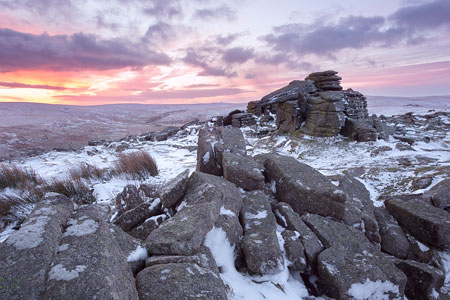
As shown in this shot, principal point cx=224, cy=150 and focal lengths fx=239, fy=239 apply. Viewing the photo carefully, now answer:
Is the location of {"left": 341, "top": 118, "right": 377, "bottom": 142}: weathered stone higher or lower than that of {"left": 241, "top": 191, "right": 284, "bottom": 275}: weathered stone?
lower

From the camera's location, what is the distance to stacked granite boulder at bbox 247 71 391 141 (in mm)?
14484

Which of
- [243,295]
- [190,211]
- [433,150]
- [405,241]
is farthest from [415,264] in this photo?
[433,150]

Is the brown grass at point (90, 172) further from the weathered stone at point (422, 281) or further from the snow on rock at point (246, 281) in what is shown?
the weathered stone at point (422, 281)

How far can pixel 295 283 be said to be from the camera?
11.5 feet

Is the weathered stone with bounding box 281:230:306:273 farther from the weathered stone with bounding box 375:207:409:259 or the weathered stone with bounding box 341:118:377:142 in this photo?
the weathered stone with bounding box 341:118:377:142

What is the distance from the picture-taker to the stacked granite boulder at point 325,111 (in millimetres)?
14484

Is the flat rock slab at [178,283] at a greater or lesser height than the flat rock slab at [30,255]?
lesser

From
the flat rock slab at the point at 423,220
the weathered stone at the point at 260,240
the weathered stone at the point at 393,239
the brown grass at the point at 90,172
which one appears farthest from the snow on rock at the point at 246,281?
the brown grass at the point at 90,172

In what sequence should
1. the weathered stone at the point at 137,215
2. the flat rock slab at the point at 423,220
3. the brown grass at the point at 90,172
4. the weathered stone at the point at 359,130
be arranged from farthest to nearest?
the weathered stone at the point at 359,130, the brown grass at the point at 90,172, the flat rock slab at the point at 423,220, the weathered stone at the point at 137,215

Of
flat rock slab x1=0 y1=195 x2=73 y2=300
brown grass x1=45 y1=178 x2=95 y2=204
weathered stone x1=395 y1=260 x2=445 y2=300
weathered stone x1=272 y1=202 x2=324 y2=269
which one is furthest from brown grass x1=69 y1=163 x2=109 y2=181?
weathered stone x1=395 y1=260 x2=445 y2=300

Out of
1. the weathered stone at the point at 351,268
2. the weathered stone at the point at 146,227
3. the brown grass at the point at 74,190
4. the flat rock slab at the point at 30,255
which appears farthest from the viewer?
the brown grass at the point at 74,190

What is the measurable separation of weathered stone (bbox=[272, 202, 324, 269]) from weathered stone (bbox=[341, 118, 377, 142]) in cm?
1115

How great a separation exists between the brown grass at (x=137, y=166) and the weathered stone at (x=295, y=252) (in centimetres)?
590

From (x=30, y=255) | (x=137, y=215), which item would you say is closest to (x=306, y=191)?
(x=137, y=215)
